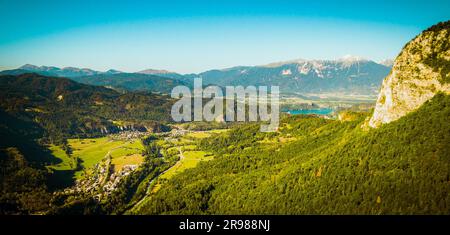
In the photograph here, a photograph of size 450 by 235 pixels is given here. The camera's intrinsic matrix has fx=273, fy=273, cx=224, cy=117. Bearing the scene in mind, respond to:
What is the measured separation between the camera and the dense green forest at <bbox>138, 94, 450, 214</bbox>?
Result: 193ft

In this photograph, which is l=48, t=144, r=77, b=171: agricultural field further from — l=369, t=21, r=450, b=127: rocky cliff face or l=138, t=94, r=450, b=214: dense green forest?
l=369, t=21, r=450, b=127: rocky cliff face

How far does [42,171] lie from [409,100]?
152 metres

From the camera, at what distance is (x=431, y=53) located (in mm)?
79188

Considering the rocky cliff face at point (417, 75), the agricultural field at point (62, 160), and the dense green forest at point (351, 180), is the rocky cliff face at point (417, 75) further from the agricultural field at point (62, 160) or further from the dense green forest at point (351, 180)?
the agricultural field at point (62, 160)

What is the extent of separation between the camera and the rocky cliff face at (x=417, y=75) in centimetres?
7538

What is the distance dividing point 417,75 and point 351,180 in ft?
121

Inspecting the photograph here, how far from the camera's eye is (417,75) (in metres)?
78.4

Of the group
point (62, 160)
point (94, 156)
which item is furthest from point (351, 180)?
point (62, 160)

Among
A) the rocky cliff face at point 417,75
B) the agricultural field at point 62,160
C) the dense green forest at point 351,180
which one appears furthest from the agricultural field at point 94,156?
the rocky cliff face at point 417,75

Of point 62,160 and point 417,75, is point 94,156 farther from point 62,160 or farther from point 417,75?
point 417,75

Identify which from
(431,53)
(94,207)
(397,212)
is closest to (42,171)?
(94,207)

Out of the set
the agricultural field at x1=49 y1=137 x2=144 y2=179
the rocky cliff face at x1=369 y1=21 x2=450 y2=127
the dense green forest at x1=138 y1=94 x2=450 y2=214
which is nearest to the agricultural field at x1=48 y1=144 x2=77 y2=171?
the agricultural field at x1=49 y1=137 x2=144 y2=179
